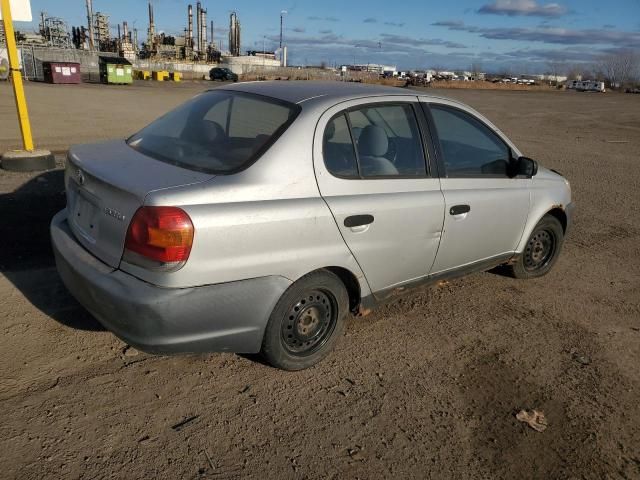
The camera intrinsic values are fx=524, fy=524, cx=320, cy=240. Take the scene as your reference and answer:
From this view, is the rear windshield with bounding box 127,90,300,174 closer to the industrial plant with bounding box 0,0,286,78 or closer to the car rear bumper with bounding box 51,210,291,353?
the car rear bumper with bounding box 51,210,291,353

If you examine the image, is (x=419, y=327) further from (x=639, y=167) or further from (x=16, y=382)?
(x=639, y=167)

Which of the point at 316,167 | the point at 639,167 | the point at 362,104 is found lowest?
the point at 639,167

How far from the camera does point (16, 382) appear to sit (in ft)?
9.77

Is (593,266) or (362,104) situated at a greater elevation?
(362,104)

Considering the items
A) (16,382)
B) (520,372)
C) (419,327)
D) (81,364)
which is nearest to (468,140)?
(419,327)

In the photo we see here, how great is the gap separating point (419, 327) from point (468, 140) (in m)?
1.49

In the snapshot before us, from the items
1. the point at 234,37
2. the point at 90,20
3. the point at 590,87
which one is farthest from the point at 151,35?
the point at 590,87

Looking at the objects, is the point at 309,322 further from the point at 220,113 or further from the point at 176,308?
the point at 220,113

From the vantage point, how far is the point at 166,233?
2531mm

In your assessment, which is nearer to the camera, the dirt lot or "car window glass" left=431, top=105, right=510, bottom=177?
the dirt lot

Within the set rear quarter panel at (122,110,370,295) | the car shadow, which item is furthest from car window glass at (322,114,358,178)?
the car shadow

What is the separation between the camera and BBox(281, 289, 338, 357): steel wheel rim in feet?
10.3

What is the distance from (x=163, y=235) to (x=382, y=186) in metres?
1.42

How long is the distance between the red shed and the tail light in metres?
37.8
